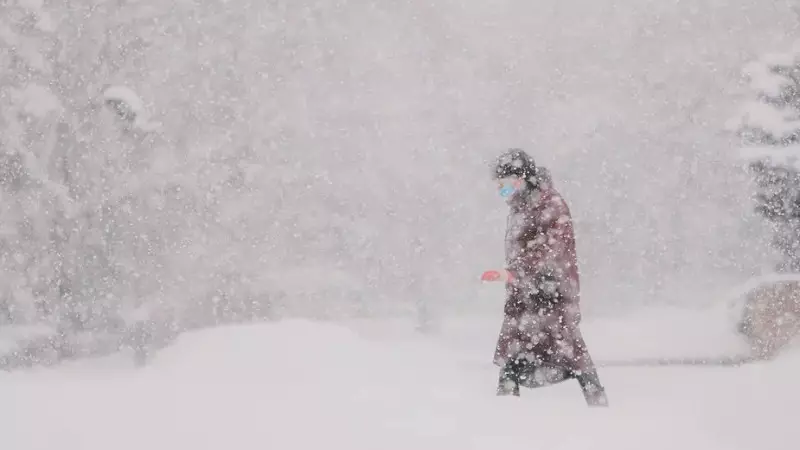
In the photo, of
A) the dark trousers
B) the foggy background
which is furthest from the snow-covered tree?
the dark trousers

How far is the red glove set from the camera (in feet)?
18.5

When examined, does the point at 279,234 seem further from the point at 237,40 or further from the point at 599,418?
the point at 599,418

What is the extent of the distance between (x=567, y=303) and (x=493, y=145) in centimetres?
876

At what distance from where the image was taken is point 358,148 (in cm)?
1336

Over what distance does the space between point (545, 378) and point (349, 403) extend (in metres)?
1.48

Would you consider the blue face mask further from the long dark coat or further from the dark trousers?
the dark trousers

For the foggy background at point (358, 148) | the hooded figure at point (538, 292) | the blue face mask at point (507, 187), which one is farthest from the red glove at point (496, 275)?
the foggy background at point (358, 148)

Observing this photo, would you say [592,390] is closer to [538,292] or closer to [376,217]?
[538,292]

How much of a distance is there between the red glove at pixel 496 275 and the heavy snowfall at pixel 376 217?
93 centimetres

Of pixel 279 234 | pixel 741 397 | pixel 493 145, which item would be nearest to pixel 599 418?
pixel 741 397

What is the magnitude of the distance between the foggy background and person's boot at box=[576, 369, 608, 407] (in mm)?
5775

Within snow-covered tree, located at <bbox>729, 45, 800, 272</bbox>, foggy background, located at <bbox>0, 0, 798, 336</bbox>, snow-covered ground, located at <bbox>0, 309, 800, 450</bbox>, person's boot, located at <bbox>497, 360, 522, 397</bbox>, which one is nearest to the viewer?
snow-covered ground, located at <bbox>0, 309, 800, 450</bbox>

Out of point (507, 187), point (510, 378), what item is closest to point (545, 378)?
point (510, 378)

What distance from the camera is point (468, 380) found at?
23.9ft
